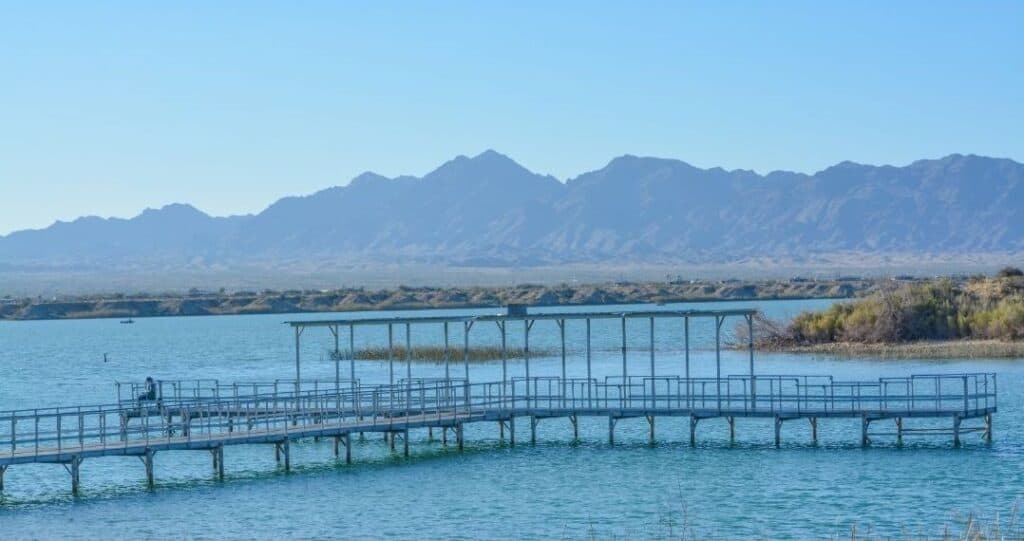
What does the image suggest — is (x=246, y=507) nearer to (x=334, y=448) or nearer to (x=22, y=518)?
(x=22, y=518)

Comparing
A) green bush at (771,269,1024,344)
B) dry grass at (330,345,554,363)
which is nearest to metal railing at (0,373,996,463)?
dry grass at (330,345,554,363)

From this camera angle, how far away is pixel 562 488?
125 feet

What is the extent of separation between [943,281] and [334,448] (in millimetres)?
44816

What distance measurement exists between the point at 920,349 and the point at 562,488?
121ft

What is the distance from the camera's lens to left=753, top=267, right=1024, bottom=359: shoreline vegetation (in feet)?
235

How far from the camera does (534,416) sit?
46812 millimetres

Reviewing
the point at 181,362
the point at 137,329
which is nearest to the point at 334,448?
the point at 181,362

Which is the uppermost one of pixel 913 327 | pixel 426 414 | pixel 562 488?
pixel 913 327

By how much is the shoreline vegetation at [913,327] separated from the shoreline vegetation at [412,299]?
62.8m

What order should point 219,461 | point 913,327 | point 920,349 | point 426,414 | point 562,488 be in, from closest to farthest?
point 562,488 → point 219,461 → point 426,414 → point 920,349 → point 913,327

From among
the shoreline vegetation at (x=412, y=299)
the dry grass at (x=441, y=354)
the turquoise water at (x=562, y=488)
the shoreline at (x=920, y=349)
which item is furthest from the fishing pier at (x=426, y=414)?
the shoreline vegetation at (x=412, y=299)

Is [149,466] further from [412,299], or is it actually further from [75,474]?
[412,299]

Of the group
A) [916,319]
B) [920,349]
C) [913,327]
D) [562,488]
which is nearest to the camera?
[562,488]

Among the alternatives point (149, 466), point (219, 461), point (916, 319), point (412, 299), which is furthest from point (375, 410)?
point (412, 299)
